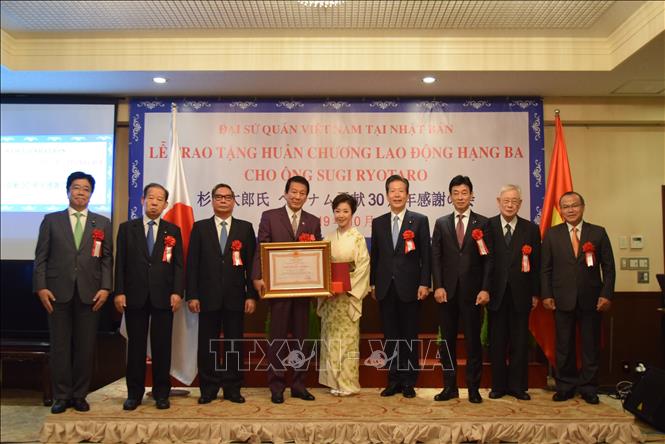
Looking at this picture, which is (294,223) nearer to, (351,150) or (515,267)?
(515,267)

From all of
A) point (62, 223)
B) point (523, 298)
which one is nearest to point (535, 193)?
point (523, 298)

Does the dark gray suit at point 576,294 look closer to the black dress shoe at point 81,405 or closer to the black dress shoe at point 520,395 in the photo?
the black dress shoe at point 520,395

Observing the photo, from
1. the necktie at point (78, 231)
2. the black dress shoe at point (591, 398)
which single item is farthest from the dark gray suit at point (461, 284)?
the necktie at point (78, 231)

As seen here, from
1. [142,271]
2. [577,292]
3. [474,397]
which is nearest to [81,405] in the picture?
[142,271]

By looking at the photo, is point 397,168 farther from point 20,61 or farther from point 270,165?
point 20,61

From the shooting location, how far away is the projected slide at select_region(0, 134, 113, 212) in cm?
557

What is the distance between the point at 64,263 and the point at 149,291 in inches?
22.9

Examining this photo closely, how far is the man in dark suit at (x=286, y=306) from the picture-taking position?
3975 mm

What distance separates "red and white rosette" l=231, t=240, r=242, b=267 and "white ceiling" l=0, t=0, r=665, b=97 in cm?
187

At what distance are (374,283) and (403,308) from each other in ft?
0.91

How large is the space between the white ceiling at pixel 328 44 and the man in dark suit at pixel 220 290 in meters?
1.65

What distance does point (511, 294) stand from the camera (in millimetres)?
4066

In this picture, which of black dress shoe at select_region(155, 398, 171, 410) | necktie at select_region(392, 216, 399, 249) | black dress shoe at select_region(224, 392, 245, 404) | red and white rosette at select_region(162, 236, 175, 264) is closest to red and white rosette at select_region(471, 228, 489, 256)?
necktie at select_region(392, 216, 399, 249)

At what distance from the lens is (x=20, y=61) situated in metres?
5.12
